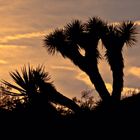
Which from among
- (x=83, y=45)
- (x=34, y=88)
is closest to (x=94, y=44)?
(x=83, y=45)

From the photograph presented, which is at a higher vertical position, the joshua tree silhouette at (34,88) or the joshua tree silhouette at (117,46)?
the joshua tree silhouette at (117,46)

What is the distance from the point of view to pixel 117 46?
21.2 m

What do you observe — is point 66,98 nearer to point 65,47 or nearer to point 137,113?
point 65,47

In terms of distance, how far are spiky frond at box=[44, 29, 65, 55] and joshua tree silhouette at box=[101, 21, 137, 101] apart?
1.94 m

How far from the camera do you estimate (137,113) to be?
430 inches

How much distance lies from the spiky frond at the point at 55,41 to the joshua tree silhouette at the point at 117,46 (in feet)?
6.35

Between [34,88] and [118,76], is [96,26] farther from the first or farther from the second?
[34,88]

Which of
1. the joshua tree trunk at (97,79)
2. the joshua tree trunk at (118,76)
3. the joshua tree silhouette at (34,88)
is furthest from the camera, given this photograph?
the joshua tree trunk at (97,79)

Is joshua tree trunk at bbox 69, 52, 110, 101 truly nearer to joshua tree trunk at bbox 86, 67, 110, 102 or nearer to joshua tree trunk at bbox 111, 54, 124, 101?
joshua tree trunk at bbox 86, 67, 110, 102

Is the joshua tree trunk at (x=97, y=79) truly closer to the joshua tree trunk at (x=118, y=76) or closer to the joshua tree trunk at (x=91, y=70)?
the joshua tree trunk at (x=91, y=70)

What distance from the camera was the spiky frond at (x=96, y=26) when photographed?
2181 centimetres

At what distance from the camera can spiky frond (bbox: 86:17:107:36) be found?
71.6ft

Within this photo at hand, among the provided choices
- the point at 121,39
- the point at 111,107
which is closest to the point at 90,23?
the point at 121,39

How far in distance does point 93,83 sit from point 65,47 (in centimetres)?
210
